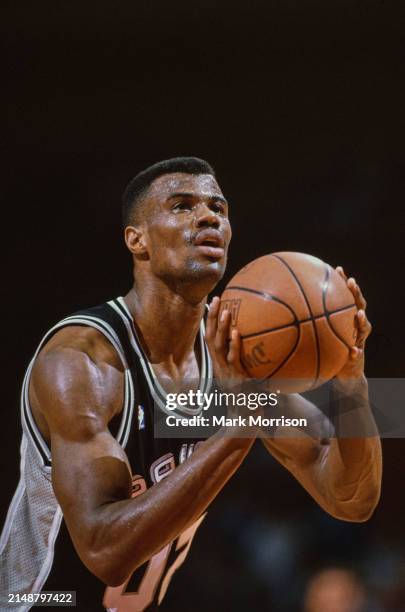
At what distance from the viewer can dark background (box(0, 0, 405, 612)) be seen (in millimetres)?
3055

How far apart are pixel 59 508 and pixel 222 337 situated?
2.55 feet

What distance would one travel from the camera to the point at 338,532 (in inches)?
124

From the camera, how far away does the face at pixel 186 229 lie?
6.16 ft

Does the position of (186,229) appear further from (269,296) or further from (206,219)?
(269,296)

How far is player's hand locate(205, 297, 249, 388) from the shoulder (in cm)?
36

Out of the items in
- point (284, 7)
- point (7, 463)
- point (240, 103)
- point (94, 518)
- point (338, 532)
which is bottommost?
point (338, 532)

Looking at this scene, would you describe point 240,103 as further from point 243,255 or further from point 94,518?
point 94,518

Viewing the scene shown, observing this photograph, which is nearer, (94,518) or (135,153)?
(94,518)

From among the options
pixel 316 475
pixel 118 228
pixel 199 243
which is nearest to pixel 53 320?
pixel 118 228

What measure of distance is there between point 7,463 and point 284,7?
223cm

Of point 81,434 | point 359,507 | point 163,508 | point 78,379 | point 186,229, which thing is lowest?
point 359,507

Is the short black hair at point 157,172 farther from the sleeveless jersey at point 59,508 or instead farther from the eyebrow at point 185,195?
the sleeveless jersey at point 59,508

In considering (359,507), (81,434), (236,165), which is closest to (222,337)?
(81,434)

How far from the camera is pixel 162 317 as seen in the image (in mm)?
1958
